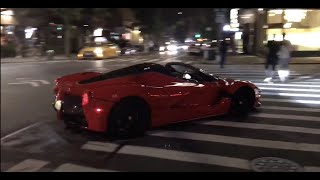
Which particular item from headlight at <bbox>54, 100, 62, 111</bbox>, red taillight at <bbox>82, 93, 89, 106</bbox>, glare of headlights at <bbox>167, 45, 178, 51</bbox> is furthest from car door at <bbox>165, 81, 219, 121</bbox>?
headlight at <bbox>54, 100, 62, 111</bbox>

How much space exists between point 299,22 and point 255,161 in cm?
174

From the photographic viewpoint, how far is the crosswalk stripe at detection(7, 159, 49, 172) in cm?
375

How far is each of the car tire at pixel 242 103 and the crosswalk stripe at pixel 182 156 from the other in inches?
88.5

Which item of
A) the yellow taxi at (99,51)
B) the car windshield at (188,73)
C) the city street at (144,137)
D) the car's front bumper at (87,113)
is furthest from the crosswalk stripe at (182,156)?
the yellow taxi at (99,51)

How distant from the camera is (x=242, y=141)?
5684 mm

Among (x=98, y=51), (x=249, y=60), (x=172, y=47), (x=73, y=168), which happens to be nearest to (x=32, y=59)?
(x=98, y=51)

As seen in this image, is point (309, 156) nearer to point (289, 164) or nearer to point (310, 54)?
point (289, 164)

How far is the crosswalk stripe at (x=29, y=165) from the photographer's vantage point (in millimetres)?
3754

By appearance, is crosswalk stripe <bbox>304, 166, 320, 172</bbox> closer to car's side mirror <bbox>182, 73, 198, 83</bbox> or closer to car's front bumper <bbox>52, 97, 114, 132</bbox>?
car's side mirror <bbox>182, 73, 198, 83</bbox>

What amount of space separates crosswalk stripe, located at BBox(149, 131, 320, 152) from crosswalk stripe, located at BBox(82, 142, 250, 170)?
674mm

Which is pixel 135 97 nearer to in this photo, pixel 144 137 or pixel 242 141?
pixel 144 137

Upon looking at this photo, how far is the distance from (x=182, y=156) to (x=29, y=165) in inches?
73.1

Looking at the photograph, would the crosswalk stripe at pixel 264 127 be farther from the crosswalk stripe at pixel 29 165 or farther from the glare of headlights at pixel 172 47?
the crosswalk stripe at pixel 29 165
